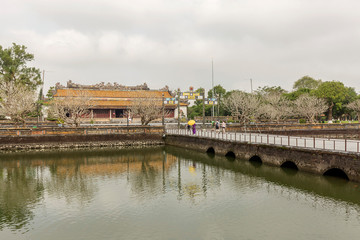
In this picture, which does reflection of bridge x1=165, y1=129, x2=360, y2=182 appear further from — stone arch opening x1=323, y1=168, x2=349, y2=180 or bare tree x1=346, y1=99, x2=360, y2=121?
bare tree x1=346, y1=99, x2=360, y2=121

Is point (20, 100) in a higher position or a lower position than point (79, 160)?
higher

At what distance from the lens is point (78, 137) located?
4238 cm

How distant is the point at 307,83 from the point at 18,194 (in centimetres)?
10796

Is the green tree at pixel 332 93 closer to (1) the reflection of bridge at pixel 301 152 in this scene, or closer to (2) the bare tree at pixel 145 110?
(2) the bare tree at pixel 145 110

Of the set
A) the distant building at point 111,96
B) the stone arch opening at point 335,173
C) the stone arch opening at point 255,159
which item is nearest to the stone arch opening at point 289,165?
the stone arch opening at point 335,173

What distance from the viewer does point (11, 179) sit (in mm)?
25078

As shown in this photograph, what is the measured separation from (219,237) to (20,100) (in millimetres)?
42128

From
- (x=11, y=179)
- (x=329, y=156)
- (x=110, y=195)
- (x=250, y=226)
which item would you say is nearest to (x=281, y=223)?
(x=250, y=226)

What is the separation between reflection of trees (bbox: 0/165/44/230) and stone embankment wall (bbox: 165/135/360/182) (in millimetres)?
18953

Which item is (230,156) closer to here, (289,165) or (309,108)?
(289,165)

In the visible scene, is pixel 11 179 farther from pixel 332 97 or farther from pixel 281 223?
pixel 332 97

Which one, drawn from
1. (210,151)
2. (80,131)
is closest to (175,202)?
(210,151)

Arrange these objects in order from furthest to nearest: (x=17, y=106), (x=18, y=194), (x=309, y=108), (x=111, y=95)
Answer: (x=111, y=95)
(x=309, y=108)
(x=17, y=106)
(x=18, y=194)

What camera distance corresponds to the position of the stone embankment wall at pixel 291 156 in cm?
2028
